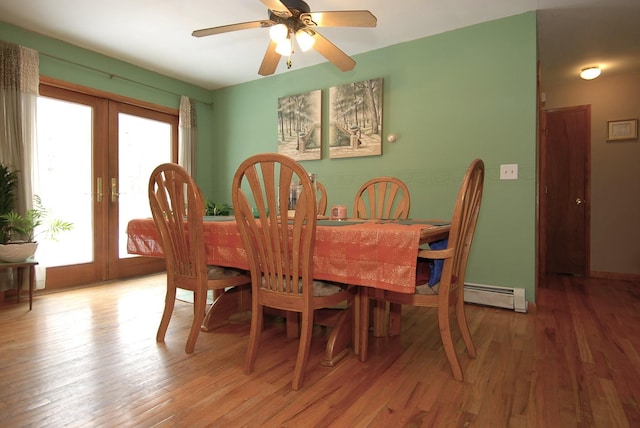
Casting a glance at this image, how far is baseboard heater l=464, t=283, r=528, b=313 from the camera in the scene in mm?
2666

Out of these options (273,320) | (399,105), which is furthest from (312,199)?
(399,105)

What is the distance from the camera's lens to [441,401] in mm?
1408

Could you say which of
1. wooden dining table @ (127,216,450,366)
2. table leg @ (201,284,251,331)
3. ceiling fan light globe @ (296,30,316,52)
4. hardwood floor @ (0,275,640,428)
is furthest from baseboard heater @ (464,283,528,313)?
ceiling fan light globe @ (296,30,316,52)

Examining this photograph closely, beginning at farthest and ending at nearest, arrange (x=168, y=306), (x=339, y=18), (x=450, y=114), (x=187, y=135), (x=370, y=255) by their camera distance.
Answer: (x=187, y=135) → (x=450, y=114) → (x=339, y=18) → (x=168, y=306) → (x=370, y=255)

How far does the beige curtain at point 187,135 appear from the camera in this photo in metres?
4.33

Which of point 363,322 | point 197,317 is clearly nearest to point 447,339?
point 363,322

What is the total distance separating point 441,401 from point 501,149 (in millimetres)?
2166

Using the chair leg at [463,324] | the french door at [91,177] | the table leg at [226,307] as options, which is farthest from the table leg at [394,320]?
the french door at [91,177]

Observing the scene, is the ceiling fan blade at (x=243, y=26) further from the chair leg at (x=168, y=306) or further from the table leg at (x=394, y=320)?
the table leg at (x=394, y=320)

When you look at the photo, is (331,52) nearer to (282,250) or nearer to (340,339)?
(282,250)

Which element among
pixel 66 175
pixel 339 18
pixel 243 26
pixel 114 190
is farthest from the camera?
pixel 114 190

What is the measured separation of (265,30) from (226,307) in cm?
237

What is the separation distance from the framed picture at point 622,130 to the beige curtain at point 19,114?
227 inches

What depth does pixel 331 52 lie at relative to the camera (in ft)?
7.94
